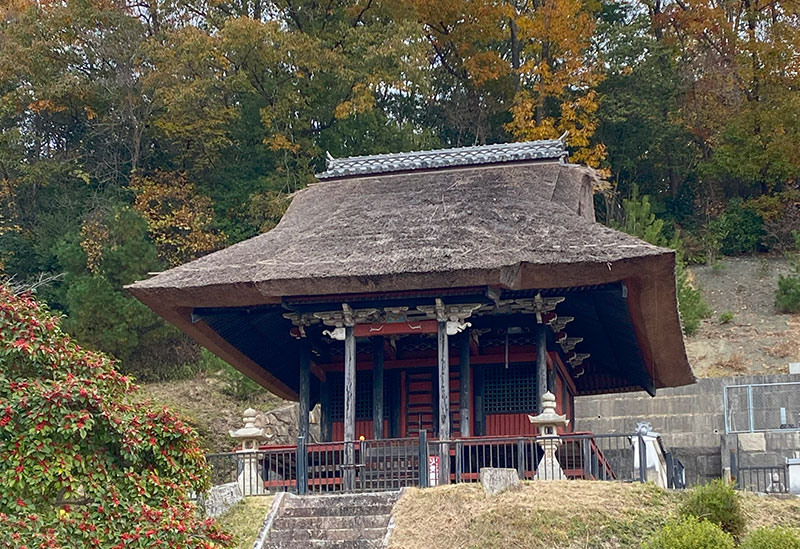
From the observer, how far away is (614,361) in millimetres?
23500

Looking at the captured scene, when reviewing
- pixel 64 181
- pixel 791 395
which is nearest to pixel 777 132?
pixel 791 395

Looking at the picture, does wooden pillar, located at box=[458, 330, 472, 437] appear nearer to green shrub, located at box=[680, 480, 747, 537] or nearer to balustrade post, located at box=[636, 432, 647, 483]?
balustrade post, located at box=[636, 432, 647, 483]

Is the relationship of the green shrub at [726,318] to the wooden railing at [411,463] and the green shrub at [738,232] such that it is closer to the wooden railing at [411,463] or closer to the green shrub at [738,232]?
the green shrub at [738,232]

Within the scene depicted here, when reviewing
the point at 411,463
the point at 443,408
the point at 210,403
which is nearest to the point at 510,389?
the point at 411,463

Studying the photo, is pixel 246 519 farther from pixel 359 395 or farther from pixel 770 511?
pixel 770 511

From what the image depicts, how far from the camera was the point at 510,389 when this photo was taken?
812 inches

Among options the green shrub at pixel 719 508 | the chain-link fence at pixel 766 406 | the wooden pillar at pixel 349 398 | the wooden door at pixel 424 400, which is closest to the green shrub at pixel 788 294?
the chain-link fence at pixel 766 406

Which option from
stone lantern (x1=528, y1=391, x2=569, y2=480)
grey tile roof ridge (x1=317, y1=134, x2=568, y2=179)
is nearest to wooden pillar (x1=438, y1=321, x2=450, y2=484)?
stone lantern (x1=528, y1=391, x2=569, y2=480)

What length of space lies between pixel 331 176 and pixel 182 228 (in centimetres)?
1287

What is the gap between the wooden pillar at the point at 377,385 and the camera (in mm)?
20144

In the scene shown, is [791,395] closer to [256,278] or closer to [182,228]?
[256,278]

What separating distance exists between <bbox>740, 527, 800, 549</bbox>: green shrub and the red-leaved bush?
5.38 metres

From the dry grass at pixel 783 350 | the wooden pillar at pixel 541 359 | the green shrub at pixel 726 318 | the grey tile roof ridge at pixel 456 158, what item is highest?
the grey tile roof ridge at pixel 456 158

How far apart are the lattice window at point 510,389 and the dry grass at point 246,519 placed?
555 centimetres
